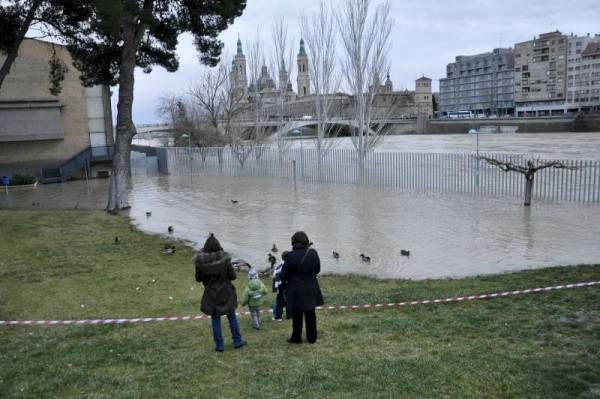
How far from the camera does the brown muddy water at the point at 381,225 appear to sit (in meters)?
11.5

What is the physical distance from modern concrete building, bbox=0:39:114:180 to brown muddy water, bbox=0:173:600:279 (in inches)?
329

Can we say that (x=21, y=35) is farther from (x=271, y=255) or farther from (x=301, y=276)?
(x=301, y=276)

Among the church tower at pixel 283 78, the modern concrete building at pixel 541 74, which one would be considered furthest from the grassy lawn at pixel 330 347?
the modern concrete building at pixel 541 74

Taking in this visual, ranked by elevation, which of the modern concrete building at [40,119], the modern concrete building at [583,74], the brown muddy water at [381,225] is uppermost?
the modern concrete building at [583,74]

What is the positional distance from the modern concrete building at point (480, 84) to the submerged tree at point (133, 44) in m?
125

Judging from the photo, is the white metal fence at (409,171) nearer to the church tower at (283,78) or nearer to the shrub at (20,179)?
the church tower at (283,78)

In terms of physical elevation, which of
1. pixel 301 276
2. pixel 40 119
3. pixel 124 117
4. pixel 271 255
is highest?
pixel 40 119

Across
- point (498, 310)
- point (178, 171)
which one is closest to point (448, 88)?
point (178, 171)

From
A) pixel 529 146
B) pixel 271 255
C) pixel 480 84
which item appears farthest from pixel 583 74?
pixel 271 255

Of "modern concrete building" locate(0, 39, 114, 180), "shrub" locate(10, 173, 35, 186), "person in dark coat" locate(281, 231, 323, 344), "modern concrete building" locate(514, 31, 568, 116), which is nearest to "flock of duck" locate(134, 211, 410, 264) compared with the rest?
"person in dark coat" locate(281, 231, 323, 344)

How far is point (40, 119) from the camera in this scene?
34.6 metres

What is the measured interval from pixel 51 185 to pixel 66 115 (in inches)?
219

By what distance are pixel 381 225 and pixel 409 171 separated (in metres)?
9.69

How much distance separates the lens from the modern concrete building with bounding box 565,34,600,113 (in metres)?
107
